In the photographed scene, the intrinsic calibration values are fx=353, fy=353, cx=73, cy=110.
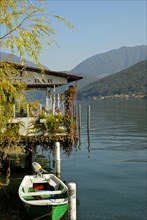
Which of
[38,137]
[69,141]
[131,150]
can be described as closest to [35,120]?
[38,137]

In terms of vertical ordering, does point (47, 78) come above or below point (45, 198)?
above

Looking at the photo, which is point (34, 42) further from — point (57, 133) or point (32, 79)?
point (32, 79)

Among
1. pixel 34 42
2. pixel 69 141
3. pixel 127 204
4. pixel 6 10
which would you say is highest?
pixel 6 10

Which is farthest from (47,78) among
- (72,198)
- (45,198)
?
(72,198)

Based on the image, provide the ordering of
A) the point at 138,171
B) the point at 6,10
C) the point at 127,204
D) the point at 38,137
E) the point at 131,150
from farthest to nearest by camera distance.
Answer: the point at 131,150, the point at 138,171, the point at 38,137, the point at 127,204, the point at 6,10

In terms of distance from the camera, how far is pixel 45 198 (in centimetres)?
1628

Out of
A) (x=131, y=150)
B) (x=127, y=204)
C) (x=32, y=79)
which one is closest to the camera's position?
(x=127, y=204)

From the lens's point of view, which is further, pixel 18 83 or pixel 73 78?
pixel 73 78

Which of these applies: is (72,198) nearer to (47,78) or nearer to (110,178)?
(47,78)

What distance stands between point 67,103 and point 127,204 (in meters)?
7.16

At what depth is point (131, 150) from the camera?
129 feet

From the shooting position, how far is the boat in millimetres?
15352

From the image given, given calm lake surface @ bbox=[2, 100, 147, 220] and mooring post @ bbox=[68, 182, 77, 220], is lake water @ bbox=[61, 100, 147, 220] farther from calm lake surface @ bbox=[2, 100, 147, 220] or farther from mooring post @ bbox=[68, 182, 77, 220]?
mooring post @ bbox=[68, 182, 77, 220]

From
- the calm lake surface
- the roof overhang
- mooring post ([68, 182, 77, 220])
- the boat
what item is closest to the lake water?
the calm lake surface
